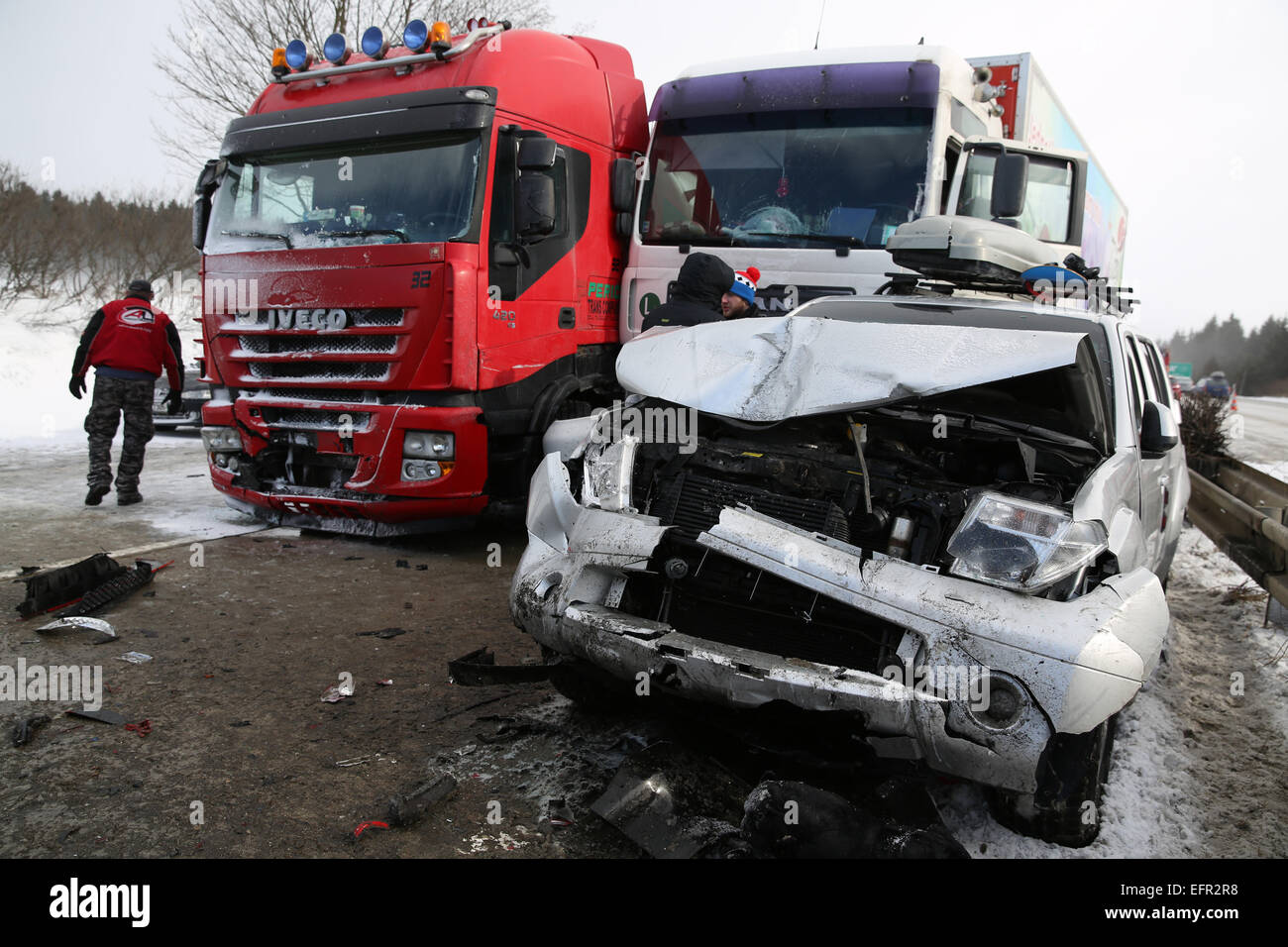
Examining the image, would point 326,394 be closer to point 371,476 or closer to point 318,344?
point 318,344

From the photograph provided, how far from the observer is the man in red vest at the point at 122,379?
720 cm

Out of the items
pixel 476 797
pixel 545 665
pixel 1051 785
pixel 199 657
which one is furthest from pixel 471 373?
pixel 1051 785

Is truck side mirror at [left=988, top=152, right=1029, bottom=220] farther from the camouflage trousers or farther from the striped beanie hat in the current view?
the camouflage trousers

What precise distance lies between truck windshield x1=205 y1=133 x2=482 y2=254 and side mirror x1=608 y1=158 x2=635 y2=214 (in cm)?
138

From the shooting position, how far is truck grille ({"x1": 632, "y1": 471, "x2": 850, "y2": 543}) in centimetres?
298

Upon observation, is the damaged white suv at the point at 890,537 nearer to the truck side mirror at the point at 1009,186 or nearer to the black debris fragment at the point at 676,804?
the black debris fragment at the point at 676,804

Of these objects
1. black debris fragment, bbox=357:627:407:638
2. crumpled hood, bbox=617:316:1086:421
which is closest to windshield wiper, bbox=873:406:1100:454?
crumpled hood, bbox=617:316:1086:421

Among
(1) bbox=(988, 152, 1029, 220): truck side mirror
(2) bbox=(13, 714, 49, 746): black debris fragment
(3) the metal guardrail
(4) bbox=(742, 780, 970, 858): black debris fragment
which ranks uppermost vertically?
(1) bbox=(988, 152, 1029, 220): truck side mirror

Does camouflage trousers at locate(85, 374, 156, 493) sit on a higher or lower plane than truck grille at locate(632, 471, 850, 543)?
lower

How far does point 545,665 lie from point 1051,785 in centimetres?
170

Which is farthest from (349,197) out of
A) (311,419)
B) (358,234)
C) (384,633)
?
(384,633)

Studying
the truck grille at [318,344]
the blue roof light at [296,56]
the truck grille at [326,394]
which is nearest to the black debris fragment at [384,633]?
the truck grille at [326,394]
